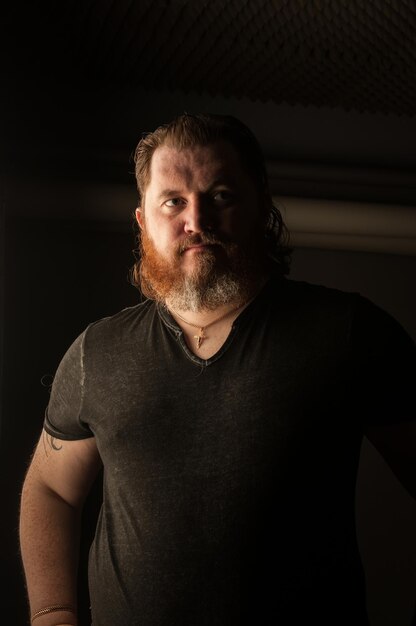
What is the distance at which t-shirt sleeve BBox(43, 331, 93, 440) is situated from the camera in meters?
1.35

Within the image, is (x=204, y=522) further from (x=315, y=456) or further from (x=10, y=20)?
(x=10, y=20)

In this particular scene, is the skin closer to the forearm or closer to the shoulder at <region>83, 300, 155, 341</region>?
the shoulder at <region>83, 300, 155, 341</region>

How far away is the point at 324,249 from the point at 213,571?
2.73 ft

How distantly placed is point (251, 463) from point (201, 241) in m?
0.36

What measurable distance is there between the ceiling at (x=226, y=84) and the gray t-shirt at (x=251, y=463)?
1.66 ft

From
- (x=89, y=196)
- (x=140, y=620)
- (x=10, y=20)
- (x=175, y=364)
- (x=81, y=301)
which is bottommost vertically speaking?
(x=140, y=620)

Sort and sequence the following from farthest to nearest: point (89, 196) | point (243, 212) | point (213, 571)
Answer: point (89, 196), point (243, 212), point (213, 571)

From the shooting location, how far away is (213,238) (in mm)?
1243

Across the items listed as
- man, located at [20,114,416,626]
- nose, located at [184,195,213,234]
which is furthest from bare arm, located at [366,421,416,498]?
nose, located at [184,195,213,234]

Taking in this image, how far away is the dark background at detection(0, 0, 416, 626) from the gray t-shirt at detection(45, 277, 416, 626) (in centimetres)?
45

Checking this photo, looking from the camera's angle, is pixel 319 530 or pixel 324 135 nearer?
pixel 319 530

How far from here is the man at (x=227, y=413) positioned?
1.18 m

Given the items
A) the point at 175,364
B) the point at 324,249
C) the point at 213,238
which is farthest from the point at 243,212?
the point at 324,249

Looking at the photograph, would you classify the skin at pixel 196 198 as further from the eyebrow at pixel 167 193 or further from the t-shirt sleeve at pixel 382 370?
the t-shirt sleeve at pixel 382 370
